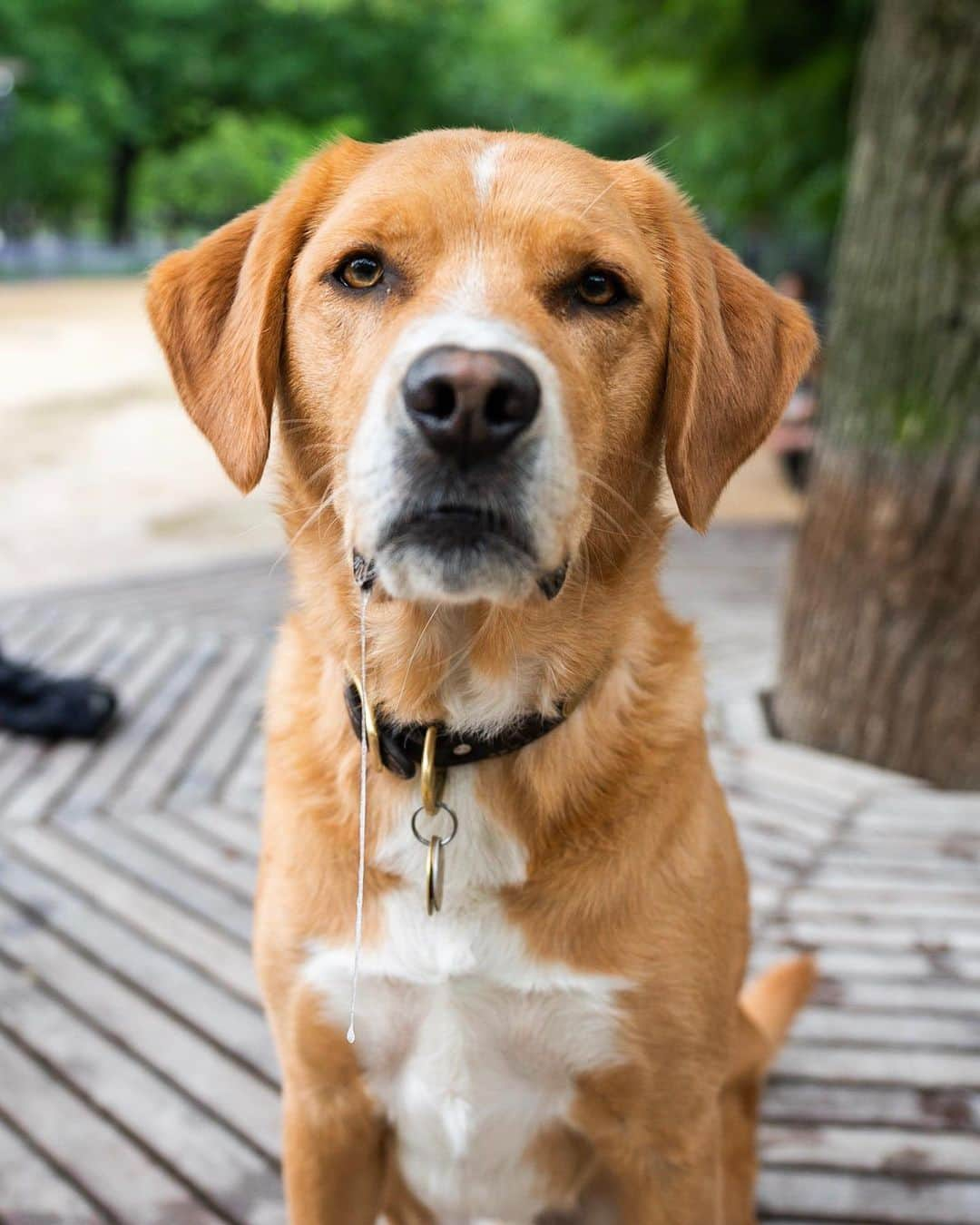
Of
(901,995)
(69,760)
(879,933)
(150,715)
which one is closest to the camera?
(901,995)

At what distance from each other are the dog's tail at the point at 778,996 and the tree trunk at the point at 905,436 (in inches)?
53.7

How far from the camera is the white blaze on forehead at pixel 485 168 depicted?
5.31ft

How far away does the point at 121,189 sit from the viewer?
33.5 metres

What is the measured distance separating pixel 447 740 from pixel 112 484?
7.17m

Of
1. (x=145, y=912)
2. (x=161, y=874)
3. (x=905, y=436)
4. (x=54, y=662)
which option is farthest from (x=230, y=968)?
(x=905, y=436)

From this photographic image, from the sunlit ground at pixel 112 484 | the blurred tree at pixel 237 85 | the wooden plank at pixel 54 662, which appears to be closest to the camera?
the wooden plank at pixel 54 662

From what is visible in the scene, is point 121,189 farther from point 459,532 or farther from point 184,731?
point 459,532

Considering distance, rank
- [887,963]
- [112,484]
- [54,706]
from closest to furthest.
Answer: [887,963] < [54,706] < [112,484]

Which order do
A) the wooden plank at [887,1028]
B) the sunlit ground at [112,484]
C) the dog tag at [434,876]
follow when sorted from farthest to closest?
the sunlit ground at [112,484]
the wooden plank at [887,1028]
the dog tag at [434,876]

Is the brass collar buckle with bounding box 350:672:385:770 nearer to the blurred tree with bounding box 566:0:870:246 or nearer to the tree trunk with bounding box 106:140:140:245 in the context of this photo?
the blurred tree with bounding box 566:0:870:246

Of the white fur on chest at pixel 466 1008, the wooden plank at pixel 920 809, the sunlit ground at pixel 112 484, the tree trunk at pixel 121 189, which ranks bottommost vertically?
the tree trunk at pixel 121 189

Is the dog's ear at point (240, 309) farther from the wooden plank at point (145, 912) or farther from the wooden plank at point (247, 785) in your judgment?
the wooden plank at point (247, 785)

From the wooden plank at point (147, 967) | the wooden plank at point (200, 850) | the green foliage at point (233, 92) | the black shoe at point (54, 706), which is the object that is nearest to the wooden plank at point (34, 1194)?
the wooden plank at point (147, 967)

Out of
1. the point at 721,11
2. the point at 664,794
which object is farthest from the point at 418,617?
Result: the point at 721,11
